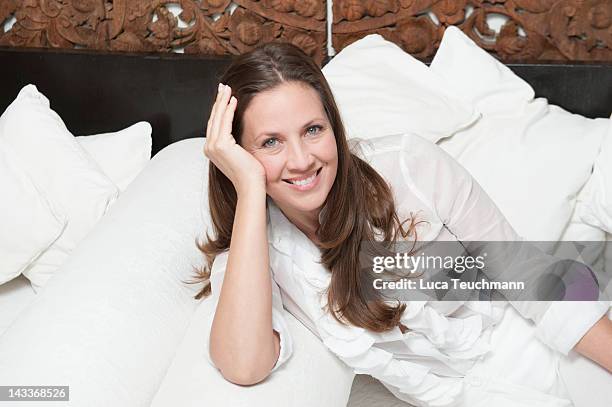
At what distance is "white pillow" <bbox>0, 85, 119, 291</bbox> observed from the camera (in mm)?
1912

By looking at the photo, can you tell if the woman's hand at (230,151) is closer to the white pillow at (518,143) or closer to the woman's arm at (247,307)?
the woman's arm at (247,307)

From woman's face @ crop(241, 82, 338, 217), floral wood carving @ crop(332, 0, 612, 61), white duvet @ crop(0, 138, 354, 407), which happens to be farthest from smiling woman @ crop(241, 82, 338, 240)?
floral wood carving @ crop(332, 0, 612, 61)

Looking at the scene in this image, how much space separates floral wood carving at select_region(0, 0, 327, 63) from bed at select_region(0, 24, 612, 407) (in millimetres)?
76

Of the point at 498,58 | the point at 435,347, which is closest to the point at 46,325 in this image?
the point at 435,347

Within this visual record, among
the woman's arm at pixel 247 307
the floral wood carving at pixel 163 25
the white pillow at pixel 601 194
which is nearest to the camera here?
the woman's arm at pixel 247 307

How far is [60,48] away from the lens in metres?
Answer: 2.28

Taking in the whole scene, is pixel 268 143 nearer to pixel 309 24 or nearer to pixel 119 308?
pixel 119 308

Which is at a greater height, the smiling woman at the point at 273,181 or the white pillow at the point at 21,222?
the smiling woman at the point at 273,181

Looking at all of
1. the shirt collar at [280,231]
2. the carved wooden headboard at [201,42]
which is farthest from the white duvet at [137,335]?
the carved wooden headboard at [201,42]

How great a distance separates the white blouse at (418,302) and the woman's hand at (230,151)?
0.63ft

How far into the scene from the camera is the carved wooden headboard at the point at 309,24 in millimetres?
2021

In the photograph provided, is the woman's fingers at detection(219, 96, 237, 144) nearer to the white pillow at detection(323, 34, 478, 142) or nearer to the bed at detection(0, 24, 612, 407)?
the bed at detection(0, 24, 612, 407)

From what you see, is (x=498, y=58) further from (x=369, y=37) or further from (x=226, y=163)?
(x=226, y=163)

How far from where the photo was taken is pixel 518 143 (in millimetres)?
1812
